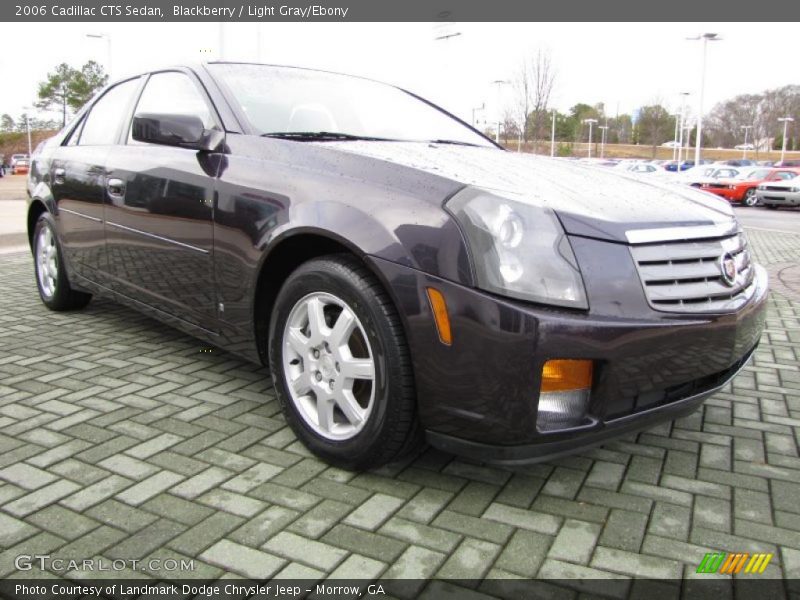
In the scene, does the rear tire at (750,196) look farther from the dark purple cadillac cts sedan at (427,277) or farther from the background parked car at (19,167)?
the background parked car at (19,167)

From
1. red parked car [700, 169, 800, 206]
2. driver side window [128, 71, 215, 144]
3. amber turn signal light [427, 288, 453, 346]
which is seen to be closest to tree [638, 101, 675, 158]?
red parked car [700, 169, 800, 206]

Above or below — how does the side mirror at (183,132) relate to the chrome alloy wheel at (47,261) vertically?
above

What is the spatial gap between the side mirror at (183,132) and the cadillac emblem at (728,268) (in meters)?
2.06

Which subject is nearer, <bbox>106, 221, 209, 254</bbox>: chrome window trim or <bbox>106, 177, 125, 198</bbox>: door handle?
<bbox>106, 221, 209, 254</bbox>: chrome window trim

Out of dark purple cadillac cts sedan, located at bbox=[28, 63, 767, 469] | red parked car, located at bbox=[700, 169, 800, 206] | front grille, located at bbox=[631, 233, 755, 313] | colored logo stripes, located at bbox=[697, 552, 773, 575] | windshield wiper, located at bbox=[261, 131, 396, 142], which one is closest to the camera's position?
colored logo stripes, located at bbox=[697, 552, 773, 575]

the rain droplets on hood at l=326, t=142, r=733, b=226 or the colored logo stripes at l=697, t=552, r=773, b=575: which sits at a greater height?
the rain droplets on hood at l=326, t=142, r=733, b=226

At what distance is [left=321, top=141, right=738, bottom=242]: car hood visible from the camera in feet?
7.37

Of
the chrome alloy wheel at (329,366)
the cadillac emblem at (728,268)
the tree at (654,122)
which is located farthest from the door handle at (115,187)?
the tree at (654,122)

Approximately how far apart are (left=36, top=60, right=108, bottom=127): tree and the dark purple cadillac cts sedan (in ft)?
169

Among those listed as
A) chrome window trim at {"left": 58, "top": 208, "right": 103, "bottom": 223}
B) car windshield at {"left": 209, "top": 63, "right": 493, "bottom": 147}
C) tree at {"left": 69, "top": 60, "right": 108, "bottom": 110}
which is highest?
tree at {"left": 69, "top": 60, "right": 108, "bottom": 110}

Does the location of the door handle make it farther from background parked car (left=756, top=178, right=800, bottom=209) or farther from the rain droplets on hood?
background parked car (left=756, top=178, right=800, bottom=209)

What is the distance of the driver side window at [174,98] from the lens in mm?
3258

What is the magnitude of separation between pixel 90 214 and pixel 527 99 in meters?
37.1

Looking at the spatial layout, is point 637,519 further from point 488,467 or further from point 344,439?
point 344,439
